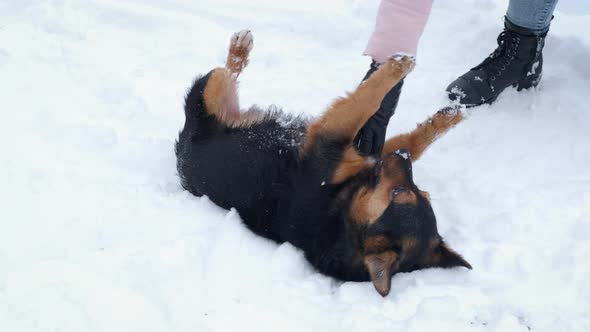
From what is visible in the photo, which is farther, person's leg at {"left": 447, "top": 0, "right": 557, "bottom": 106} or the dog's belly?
person's leg at {"left": 447, "top": 0, "right": 557, "bottom": 106}

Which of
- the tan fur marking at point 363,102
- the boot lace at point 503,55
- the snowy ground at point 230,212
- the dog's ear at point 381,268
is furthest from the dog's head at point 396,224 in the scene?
the boot lace at point 503,55

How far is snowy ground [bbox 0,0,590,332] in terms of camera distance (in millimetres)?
2330

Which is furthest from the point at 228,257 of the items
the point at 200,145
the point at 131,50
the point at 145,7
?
the point at 145,7

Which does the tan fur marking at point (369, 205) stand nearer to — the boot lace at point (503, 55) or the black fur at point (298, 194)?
the black fur at point (298, 194)

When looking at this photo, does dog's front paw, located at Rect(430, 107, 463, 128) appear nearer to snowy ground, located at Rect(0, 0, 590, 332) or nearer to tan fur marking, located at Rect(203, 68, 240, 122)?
snowy ground, located at Rect(0, 0, 590, 332)

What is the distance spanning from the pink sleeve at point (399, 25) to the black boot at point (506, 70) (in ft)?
2.71

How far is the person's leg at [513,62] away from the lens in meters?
3.54

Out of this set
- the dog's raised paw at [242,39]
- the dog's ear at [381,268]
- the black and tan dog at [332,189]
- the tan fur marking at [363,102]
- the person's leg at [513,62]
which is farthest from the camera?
the dog's raised paw at [242,39]

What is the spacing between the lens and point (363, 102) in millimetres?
2926

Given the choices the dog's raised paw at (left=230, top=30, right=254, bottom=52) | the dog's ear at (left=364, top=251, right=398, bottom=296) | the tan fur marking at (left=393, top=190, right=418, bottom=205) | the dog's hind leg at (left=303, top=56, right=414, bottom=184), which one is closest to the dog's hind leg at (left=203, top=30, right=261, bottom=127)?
the dog's raised paw at (left=230, top=30, right=254, bottom=52)

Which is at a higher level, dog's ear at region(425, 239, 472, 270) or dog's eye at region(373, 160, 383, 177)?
dog's eye at region(373, 160, 383, 177)

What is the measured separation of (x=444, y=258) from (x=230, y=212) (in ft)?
4.26

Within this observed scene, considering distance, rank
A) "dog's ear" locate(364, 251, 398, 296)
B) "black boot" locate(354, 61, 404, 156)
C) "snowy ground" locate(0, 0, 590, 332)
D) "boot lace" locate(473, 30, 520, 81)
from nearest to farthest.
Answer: "snowy ground" locate(0, 0, 590, 332)
"dog's ear" locate(364, 251, 398, 296)
"black boot" locate(354, 61, 404, 156)
"boot lace" locate(473, 30, 520, 81)

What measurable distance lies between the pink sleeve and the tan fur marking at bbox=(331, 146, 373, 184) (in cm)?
71
